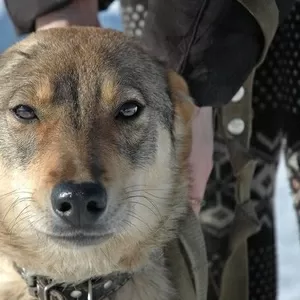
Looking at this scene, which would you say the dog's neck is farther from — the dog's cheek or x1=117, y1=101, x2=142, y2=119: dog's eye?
x1=117, y1=101, x2=142, y2=119: dog's eye

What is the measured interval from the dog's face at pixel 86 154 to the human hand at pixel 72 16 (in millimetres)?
306

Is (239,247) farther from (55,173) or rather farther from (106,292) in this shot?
(55,173)

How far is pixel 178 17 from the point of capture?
2.62 metres

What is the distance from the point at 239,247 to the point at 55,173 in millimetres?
1076

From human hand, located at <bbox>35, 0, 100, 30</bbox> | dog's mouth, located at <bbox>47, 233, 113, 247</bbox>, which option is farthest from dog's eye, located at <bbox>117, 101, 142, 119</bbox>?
human hand, located at <bbox>35, 0, 100, 30</bbox>

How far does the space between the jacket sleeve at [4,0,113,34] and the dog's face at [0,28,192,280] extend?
0.29m

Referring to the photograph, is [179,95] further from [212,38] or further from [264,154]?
[264,154]

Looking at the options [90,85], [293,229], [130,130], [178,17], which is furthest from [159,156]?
[293,229]

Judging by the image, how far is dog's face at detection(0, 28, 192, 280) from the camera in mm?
2133

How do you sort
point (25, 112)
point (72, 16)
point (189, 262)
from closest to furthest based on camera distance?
point (25, 112), point (189, 262), point (72, 16)

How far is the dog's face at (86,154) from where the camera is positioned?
2.13m

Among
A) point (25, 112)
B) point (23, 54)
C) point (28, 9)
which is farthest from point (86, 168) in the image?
point (28, 9)

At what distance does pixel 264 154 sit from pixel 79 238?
3.78 feet

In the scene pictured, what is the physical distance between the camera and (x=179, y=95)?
258cm
